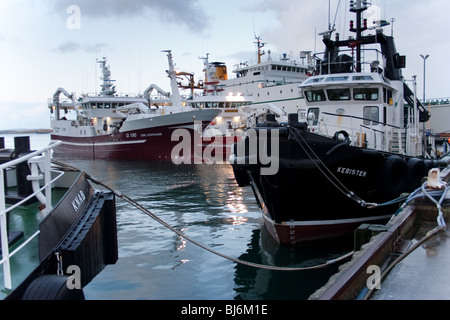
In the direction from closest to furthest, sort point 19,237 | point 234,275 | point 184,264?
point 19,237
point 234,275
point 184,264

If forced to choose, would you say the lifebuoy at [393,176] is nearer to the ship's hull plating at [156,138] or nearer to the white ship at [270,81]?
the ship's hull plating at [156,138]

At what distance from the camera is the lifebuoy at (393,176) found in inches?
344

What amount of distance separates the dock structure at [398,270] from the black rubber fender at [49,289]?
2.36 m

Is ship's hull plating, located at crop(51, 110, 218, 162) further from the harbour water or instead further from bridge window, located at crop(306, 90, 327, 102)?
bridge window, located at crop(306, 90, 327, 102)

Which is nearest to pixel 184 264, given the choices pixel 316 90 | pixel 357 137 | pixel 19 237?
pixel 19 237

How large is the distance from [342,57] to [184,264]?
924 cm

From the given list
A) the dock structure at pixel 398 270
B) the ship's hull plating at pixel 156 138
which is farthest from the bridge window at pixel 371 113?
the ship's hull plating at pixel 156 138

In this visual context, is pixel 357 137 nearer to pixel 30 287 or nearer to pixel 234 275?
pixel 234 275

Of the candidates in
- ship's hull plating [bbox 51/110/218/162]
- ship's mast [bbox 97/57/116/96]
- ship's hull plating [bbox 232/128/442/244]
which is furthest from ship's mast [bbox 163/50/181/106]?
ship's hull plating [bbox 232/128/442/244]

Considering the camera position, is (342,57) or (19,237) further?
(342,57)

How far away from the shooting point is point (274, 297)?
6398 mm

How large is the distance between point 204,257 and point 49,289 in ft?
16.4

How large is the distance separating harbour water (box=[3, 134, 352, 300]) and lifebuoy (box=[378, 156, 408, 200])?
5.34 feet

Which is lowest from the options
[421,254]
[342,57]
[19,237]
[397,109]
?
[421,254]
